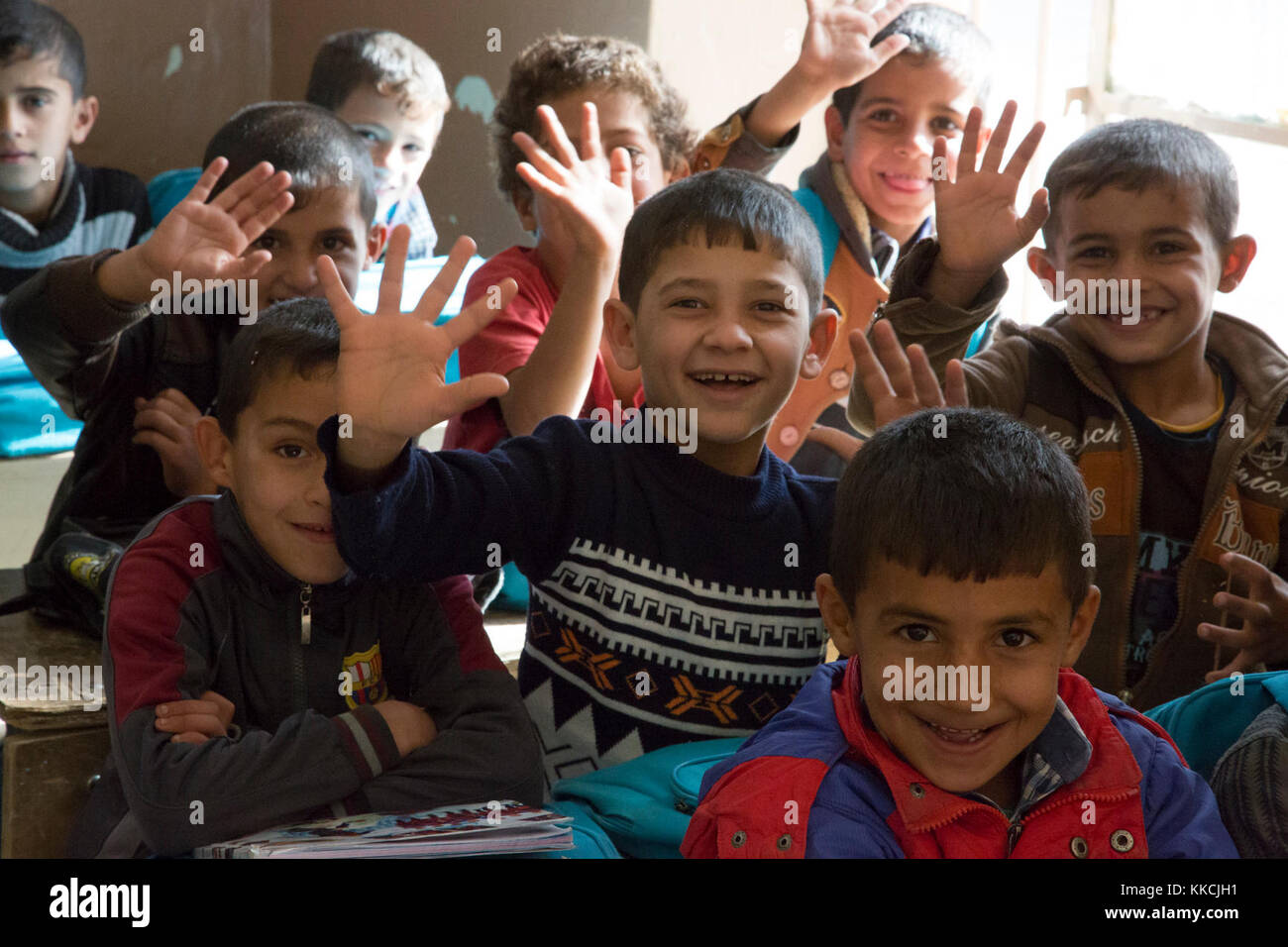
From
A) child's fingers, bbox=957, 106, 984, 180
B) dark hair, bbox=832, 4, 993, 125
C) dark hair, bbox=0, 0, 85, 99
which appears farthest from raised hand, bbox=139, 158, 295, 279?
dark hair, bbox=0, 0, 85, 99

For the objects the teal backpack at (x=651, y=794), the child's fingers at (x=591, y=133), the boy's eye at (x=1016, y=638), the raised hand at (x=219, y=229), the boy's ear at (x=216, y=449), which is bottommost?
the teal backpack at (x=651, y=794)

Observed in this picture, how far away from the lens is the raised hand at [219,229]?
66.1 inches

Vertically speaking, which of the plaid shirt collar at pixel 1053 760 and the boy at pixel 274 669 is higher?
the boy at pixel 274 669

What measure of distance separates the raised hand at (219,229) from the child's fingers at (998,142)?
88cm

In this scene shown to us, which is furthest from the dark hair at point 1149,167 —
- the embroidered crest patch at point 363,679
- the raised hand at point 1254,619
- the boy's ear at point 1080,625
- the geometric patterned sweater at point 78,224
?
the geometric patterned sweater at point 78,224

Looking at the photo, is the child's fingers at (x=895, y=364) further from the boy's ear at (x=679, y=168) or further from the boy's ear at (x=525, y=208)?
the boy's ear at (x=679, y=168)

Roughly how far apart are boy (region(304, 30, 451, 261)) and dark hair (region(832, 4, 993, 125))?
43.4 inches

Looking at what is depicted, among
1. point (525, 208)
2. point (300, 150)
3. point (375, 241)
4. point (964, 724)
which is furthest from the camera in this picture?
point (525, 208)

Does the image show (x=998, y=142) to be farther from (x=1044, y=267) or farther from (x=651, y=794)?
(x=651, y=794)

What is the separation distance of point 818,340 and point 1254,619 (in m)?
0.58

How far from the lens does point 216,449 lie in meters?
1.44

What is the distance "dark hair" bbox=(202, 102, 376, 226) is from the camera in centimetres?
195
